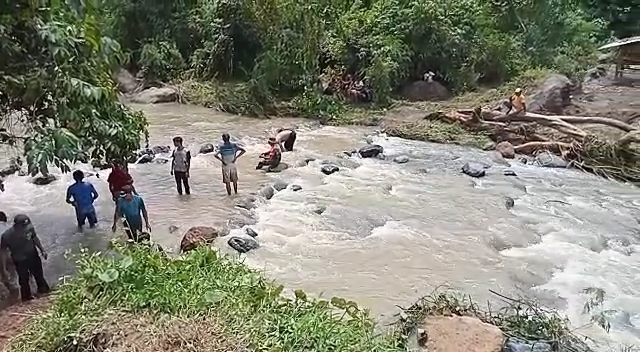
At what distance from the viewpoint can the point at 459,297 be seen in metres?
8.09

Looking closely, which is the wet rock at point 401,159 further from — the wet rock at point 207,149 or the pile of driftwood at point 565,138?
the wet rock at point 207,149

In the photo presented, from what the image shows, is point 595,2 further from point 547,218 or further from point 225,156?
point 225,156

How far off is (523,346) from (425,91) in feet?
47.8

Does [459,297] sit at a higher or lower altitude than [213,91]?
lower

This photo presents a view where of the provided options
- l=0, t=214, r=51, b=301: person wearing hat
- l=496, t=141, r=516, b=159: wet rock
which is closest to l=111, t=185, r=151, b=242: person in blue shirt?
l=0, t=214, r=51, b=301: person wearing hat

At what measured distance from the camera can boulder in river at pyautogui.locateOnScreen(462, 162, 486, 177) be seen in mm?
13406

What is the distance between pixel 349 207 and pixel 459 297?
12.2 feet

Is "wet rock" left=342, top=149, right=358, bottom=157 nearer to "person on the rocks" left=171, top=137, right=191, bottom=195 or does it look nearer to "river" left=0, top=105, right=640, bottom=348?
"river" left=0, top=105, right=640, bottom=348

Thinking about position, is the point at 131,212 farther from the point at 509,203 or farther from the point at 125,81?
the point at 125,81

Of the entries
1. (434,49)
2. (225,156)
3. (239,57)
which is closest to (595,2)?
(434,49)

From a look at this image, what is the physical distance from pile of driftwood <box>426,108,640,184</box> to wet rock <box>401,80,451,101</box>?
8.60 feet

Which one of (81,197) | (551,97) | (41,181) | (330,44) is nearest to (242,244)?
(81,197)

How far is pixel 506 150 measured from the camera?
14977mm

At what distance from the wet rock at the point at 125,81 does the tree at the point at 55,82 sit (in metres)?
14.7
